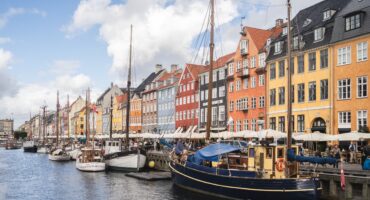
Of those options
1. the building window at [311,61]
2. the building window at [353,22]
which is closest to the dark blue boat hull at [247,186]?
the building window at [311,61]

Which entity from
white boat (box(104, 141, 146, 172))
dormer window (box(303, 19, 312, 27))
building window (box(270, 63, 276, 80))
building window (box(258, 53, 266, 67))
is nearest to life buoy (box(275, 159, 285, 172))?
white boat (box(104, 141, 146, 172))

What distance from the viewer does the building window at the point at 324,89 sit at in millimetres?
48312

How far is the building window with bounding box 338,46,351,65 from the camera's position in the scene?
4612 cm

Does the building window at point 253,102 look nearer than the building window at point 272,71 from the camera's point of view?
No

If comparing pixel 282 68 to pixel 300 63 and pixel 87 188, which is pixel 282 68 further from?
pixel 87 188

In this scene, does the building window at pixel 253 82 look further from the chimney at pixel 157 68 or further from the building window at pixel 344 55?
the chimney at pixel 157 68

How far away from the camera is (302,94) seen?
51.9 metres

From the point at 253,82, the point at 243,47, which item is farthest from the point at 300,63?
the point at 243,47

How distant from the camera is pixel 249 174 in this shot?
28062mm

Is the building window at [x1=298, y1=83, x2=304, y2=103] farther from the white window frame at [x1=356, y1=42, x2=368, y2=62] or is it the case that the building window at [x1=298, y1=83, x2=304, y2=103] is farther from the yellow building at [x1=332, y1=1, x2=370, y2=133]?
the white window frame at [x1=356, y1=42, x2=368, y2=62]

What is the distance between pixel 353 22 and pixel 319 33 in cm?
461

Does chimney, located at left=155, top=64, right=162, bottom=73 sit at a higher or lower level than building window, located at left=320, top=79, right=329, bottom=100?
higher

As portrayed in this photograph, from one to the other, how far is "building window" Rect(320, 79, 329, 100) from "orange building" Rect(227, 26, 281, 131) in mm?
10709

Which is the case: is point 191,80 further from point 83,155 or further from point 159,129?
point 83,155
